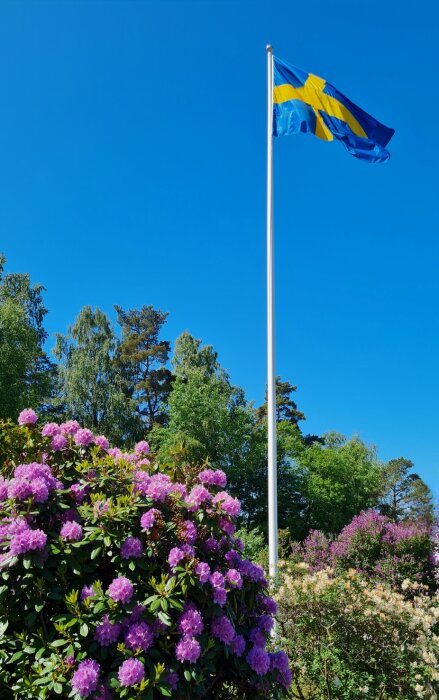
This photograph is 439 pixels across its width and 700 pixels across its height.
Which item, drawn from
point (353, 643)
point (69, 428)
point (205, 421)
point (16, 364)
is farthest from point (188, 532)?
point (205, 421)

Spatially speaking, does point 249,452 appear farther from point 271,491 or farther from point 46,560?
point 46,560

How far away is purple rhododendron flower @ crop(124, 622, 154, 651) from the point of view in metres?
2.84

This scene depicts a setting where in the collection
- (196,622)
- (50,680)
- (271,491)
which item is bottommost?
(50,680)

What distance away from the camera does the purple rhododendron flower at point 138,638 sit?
2.84 meters

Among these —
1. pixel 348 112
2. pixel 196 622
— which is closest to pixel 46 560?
pixel 196 622

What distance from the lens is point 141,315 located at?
36469mm

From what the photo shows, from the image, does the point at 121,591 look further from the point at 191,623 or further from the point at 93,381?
the point at 93,381

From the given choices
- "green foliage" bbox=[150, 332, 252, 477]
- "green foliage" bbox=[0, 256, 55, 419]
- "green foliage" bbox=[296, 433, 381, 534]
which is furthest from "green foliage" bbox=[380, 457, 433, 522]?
"green foliage" bbox=[0, 256, 55, 419]

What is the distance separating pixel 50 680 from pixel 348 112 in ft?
32.3

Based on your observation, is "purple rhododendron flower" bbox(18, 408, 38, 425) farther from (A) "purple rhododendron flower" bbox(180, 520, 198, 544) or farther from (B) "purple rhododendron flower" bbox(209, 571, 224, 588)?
(B) "purple rhododendron flower" bbox(209, 571, 224, 588)

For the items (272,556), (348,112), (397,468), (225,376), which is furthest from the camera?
(397,468)

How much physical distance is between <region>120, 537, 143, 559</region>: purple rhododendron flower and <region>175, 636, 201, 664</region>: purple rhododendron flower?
0.48 metres

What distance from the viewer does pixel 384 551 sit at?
10211mm

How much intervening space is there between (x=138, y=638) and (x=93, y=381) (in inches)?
1064
